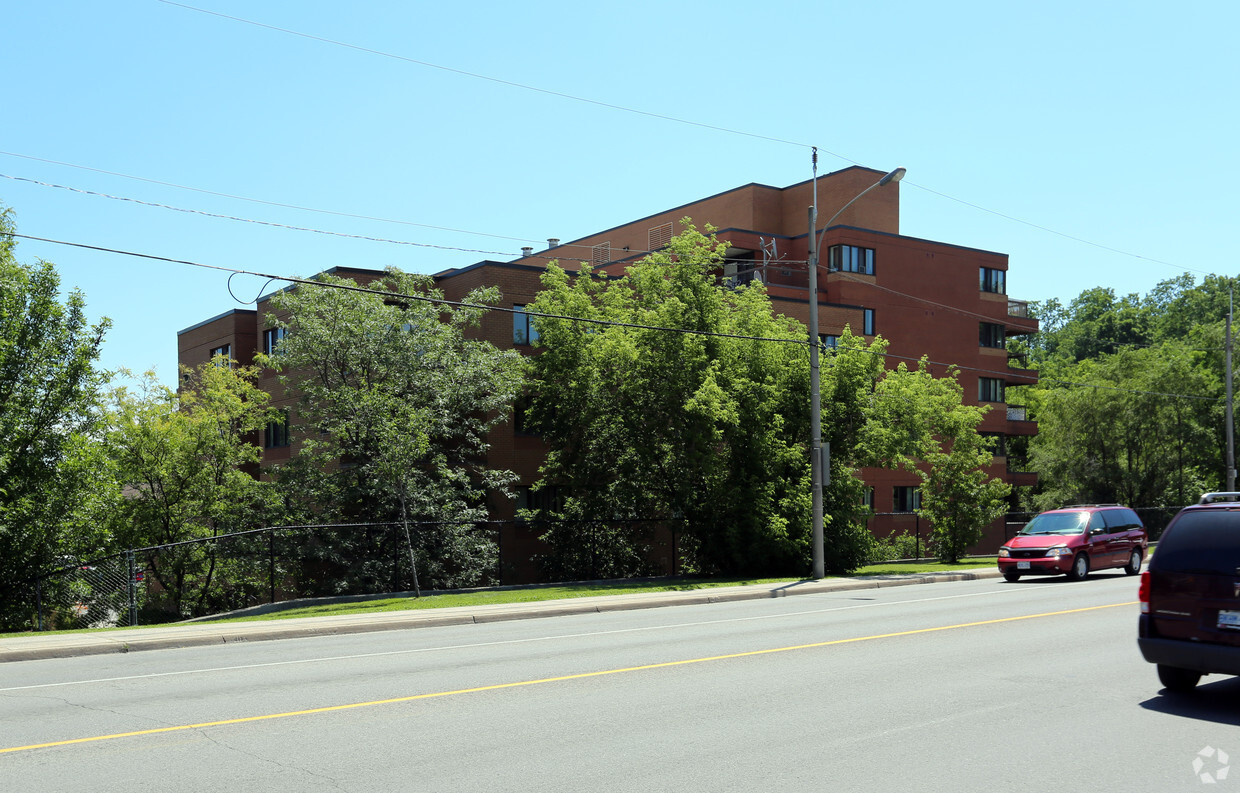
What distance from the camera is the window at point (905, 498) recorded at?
4906 centimetres

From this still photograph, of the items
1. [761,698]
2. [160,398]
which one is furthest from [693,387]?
[761,698]

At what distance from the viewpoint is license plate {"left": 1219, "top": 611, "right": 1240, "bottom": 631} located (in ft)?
27.3

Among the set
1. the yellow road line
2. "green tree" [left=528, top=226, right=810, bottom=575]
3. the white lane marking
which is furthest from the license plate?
"green tree" [left=528, top=226, right=810, bottom=575]

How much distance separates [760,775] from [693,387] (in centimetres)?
2224

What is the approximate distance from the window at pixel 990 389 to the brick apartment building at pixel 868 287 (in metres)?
0.06

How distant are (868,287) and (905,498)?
35.2 feet

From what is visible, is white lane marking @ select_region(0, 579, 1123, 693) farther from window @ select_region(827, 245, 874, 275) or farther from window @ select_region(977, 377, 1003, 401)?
window @ select_region(977, 377, 1003, 401)

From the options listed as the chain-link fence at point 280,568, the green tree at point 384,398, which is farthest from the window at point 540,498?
the green tree at point 384,398

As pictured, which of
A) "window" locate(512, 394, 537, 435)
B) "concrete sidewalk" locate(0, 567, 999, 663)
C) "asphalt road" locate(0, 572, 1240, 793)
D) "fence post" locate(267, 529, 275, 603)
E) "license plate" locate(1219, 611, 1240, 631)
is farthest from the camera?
"window" locate(512, 394, 537, 435)

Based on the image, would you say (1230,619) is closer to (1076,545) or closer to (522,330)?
(1076,545)

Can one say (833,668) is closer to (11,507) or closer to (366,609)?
(366,609)

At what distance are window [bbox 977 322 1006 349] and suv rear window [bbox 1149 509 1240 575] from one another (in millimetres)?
48090

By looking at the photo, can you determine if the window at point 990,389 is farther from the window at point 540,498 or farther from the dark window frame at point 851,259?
the window at point 540,498

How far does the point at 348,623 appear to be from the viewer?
16.8 meters
